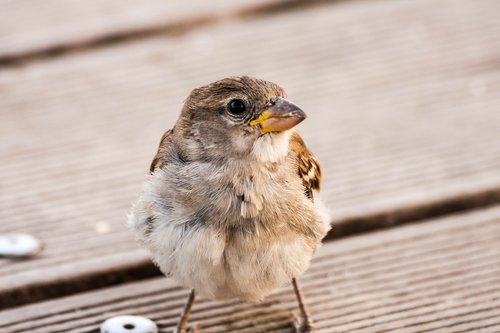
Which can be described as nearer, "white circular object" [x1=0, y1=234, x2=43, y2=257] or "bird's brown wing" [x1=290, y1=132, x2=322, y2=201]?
"bird's brown wing" [x1=290, y1=132, x2=322, y2=201]

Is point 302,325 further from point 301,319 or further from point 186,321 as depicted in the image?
point 186,321

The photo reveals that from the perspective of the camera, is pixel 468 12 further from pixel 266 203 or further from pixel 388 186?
pixel 266 203

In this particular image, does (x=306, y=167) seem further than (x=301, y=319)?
Yes

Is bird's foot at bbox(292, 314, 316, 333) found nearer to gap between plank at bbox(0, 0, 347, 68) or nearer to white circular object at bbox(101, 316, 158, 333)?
white circular object at bbox(101, 316, 158, 333)

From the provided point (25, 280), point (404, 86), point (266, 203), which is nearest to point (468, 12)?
point (404, 86)

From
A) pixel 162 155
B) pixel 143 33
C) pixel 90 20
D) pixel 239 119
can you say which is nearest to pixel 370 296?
pixel 239 119

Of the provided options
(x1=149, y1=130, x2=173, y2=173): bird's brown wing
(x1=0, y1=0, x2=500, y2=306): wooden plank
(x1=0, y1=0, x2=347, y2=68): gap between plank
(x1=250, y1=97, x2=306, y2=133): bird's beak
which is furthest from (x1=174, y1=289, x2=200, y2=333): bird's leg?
(x1=0, y1=0, x2=347, y2=68): gap between plank
